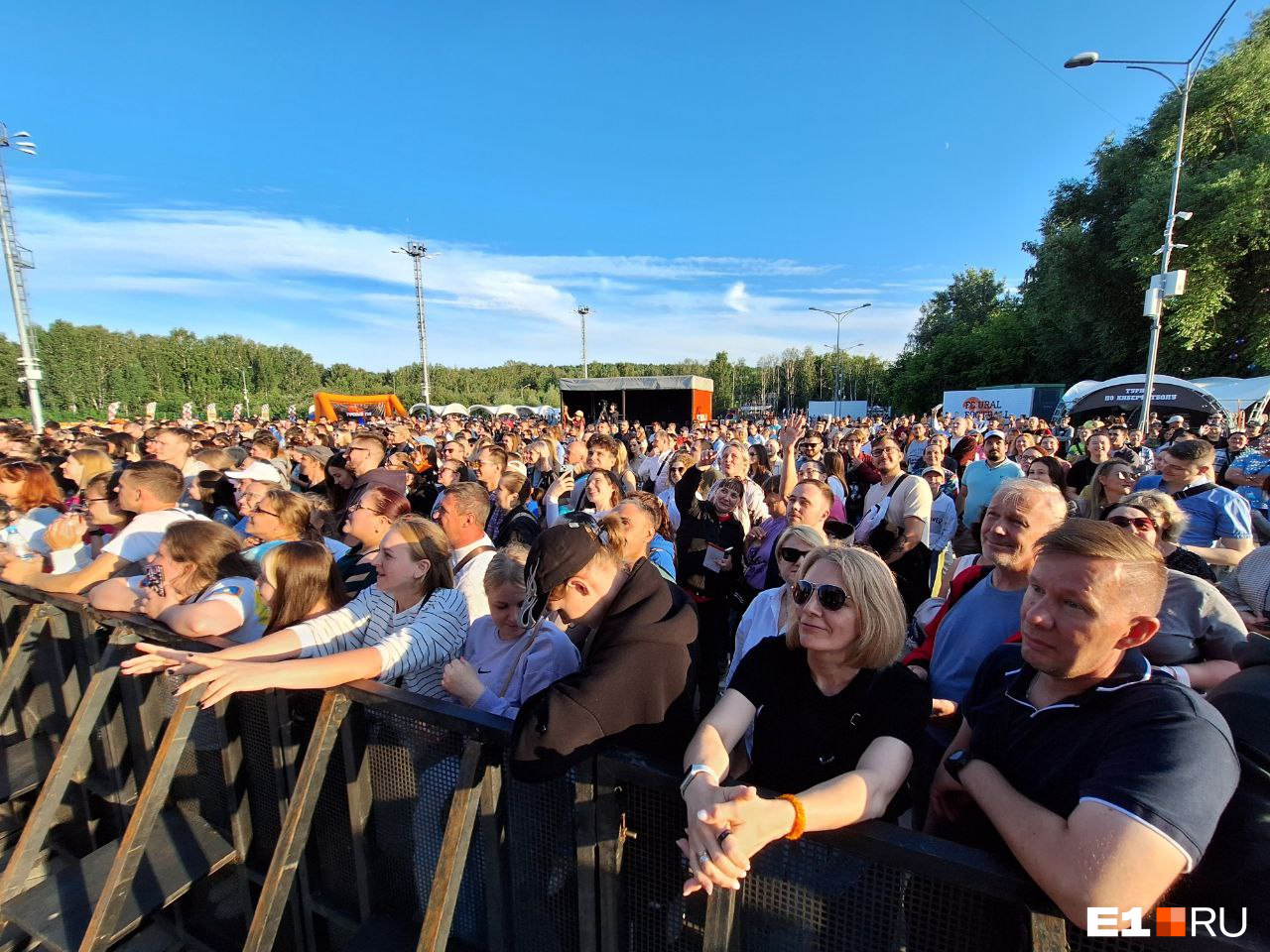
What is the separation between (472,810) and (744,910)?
0.82m

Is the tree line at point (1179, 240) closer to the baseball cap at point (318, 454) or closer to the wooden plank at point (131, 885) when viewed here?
the baseball cap at point (318, 454)

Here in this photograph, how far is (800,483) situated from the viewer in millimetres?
3719

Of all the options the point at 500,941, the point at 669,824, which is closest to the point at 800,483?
the point at 669,824

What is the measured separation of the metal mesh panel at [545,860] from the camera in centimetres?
179

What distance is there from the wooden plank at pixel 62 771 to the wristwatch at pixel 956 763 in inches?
129

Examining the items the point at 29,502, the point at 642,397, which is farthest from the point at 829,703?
the point at 642,397

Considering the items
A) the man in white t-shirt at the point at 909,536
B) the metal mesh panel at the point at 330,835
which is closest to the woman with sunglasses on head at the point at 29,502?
the metal mesh panel at the point at 330,835

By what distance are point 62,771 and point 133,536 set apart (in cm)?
142

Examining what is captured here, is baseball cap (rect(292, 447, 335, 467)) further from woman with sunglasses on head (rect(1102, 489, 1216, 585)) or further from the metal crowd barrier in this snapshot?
woman with sunglasses on head (rect(1102, 489, 1216, 585))

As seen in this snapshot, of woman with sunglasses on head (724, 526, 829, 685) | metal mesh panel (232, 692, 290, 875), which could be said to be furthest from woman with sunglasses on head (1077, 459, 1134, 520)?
metal mesh panel (232, 692, 290, 875)

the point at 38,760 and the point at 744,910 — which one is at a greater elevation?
the point at 744,910

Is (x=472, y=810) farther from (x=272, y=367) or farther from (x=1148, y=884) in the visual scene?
(x=272, y=367)

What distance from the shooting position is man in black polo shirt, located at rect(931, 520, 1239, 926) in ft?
3.45

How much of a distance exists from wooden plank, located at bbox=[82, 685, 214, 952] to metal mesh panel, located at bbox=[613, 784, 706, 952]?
1.69 metres
